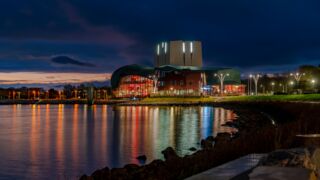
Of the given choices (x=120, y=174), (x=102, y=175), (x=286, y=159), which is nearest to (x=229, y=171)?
(x=286, y=159)

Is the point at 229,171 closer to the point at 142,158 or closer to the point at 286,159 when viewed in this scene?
the point at 286,159

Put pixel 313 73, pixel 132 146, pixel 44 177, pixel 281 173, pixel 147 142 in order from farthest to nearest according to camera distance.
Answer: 1. pixel 313 73
2. pixel 147 142
3. pixel 132 146
4. pixel 44 177
5. pixel 281 173

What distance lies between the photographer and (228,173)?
1099 centimetres

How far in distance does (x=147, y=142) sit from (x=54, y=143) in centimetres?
816

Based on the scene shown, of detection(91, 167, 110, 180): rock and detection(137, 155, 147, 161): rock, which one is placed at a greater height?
detection(91, 167, 110, 180): rock

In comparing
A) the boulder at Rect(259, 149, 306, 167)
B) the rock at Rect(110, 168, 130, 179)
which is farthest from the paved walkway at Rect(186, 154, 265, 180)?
the rock at Rect(110, 168, 130, 179)

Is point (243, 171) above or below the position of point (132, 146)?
above

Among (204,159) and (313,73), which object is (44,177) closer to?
(204,159)

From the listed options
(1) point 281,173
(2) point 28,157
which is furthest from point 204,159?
(2) point 28,157

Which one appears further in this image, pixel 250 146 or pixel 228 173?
pixel 250 146

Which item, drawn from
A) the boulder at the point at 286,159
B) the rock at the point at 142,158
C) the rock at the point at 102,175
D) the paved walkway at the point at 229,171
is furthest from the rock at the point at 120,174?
the rock at the point at 142,158

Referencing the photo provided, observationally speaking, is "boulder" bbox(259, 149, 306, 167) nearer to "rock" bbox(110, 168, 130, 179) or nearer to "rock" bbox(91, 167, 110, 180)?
"rock" bbox(110, 168, 130, 179)

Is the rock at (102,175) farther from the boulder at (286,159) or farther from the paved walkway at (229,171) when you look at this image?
the boulder at (286,159)

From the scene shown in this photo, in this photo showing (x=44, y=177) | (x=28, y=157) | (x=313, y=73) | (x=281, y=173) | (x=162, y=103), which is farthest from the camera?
(x=162, y=103)
